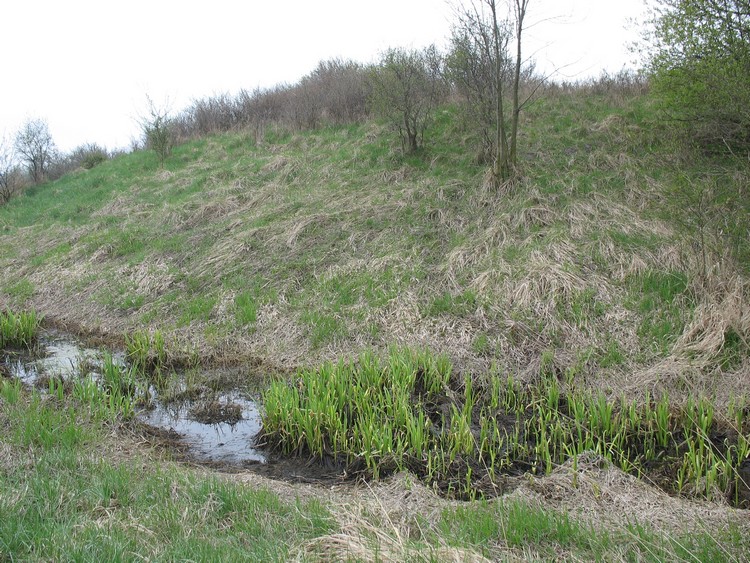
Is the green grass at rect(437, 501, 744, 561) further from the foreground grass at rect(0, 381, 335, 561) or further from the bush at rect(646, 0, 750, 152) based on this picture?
the bush at rect(646, 0, 750, 152)

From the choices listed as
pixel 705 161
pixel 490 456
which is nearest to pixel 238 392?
pixel 490 456

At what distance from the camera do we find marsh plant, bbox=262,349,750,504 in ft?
14.8

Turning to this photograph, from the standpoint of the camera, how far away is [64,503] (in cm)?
340

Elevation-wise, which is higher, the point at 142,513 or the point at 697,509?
the point at 142,513

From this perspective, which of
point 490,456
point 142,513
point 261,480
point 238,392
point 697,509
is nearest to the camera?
point 142,513

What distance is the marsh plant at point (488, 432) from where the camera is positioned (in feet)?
14.8

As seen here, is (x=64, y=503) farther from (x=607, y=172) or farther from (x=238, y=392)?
(x=607, y=172)

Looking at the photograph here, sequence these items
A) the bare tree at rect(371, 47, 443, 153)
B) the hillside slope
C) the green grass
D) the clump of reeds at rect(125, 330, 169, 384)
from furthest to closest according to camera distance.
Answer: the bare tree at rect(371, 47, 443, 153)
the clump of reeds at rect(125, 330, 169, 384)
the hillside slope
the green grass

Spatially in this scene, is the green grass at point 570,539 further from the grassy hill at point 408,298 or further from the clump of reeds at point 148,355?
the clump of reeds at point 148,355

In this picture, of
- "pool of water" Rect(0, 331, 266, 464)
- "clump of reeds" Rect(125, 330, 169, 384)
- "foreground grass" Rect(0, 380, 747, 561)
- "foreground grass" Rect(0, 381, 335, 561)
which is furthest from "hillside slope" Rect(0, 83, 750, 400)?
"foreground grass" Rect(0, 381, 335, 561)

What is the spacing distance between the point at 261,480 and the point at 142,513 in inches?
53.9

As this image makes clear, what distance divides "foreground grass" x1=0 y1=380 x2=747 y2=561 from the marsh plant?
1.00m

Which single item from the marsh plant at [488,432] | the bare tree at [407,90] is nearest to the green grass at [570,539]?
the marsh plant at [488,432]

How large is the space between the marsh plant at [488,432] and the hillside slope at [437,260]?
0.68m
